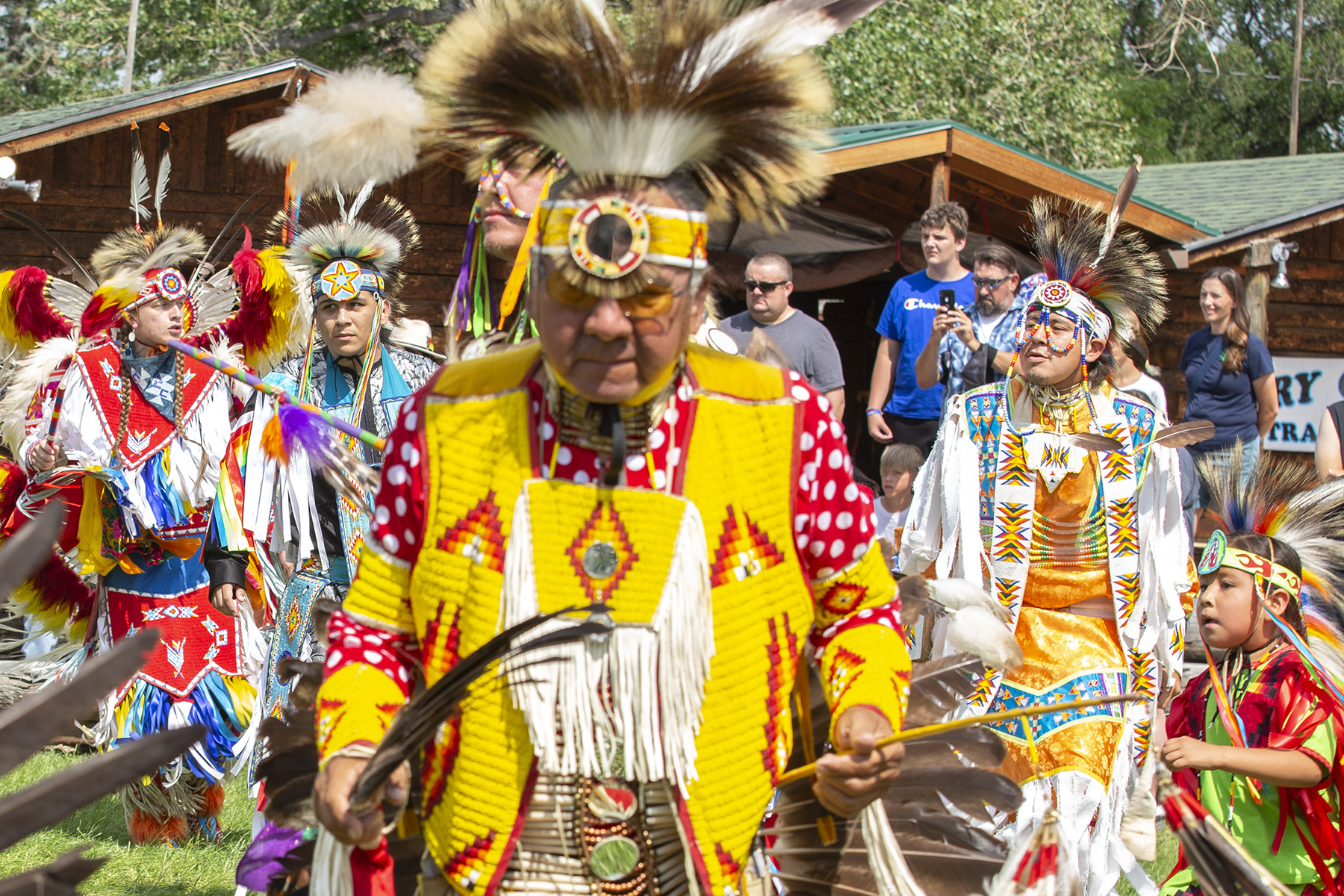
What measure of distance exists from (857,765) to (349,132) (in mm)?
1396

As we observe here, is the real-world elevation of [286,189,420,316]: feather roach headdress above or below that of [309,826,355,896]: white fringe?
above

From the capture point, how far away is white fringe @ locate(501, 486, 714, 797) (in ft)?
6.73

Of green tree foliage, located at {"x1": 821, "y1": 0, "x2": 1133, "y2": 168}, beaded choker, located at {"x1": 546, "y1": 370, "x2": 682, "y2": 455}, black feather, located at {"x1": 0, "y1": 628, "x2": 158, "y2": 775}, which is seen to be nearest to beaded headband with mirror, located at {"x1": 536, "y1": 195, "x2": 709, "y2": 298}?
beaded choker, located at {"x1": 546, "y1": 370, "x2": 682, "y2": 455}

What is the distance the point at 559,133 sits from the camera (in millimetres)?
2148

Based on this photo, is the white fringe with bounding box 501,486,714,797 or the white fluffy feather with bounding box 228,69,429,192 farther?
the white fluffy feather with bounding box 228,69,429,192

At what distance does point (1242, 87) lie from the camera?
99.6ft

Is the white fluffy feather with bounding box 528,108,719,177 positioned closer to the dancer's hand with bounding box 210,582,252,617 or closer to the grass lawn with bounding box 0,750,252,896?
the grass lawn with bounding box 0,750,252,896

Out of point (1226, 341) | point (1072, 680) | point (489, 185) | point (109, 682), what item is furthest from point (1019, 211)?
point (109, 682)

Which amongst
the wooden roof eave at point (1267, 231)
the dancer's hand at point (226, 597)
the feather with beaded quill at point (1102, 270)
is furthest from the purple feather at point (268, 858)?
the wooden roof eave at point (1267, 231)

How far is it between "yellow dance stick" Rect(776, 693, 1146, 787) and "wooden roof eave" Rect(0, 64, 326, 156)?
26.8 feet

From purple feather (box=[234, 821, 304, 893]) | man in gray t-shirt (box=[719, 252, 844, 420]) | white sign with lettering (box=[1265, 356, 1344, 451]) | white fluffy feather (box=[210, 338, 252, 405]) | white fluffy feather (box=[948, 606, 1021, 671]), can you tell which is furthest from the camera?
white sign with lettering (box=[1265, 356, 1344, 451])

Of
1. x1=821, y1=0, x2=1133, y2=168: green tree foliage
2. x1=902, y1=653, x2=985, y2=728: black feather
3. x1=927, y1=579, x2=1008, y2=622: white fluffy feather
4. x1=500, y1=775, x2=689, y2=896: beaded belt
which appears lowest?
x1=500, y1=775, x2=689, y2=896: beaded belt

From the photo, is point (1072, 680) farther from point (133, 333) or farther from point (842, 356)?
point (842, 356)

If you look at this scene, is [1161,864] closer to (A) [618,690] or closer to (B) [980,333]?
(B) [980,333]
